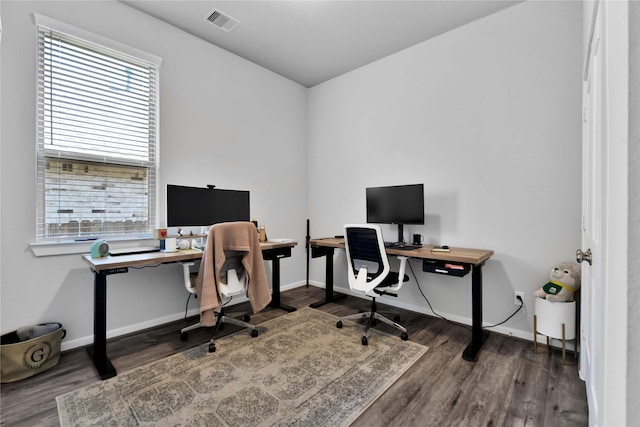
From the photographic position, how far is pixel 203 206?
9.43ft

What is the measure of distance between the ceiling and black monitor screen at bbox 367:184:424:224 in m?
1.64

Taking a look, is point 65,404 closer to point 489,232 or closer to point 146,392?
point 146,392

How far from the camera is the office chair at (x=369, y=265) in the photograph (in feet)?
8.15

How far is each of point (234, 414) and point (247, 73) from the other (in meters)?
3.59

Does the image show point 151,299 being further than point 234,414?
Yes

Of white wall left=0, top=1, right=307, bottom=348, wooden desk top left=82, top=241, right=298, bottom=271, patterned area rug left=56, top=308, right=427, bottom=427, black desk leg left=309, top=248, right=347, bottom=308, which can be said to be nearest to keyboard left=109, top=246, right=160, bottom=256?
wooden desk top left=82, top=241, right=298, bottom=271

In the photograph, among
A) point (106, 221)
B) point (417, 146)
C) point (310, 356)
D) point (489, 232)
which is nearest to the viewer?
point (310, 356)

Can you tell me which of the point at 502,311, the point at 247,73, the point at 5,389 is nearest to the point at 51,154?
the point at 5,389

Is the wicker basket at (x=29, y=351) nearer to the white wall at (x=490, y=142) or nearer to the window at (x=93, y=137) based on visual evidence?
the window at (x=93, y=137)

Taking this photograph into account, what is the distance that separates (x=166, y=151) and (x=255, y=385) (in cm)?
233

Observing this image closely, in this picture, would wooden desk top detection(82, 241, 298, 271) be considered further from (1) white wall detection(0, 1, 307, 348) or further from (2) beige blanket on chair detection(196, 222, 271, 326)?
(1) white wall detection(0, 1, 307, 348)

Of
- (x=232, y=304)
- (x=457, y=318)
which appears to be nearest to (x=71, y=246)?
(x=232, y=304)

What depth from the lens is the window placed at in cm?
227

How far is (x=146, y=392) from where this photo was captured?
1.81 m
